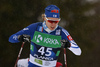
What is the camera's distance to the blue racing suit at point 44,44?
3592 millimetres

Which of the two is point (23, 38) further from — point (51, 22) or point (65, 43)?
point (65, 43)

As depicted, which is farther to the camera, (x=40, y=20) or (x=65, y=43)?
(x=40, y=20)

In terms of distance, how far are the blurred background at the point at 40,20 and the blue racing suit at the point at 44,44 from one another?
2981 mm

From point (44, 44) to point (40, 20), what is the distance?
2.97 meters

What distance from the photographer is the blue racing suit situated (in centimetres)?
359

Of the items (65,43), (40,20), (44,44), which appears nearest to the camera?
(65,43)

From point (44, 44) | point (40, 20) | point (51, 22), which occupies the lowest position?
point (40, 20)

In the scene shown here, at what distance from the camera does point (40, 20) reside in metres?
6.50

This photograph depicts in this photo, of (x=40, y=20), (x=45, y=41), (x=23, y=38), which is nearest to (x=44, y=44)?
(x=45, y=41)

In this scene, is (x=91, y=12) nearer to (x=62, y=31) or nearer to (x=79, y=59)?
(x=79, y=59)

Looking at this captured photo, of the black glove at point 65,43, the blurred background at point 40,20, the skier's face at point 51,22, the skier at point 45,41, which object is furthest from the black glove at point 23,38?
the blurred background at point 40,20

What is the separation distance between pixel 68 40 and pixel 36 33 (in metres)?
0.55

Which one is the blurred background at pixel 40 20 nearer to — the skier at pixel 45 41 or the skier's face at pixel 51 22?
the skier at pixel 45 41

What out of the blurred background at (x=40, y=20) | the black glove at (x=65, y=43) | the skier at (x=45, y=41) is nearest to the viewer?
the black glove at (x=65, y=43)
